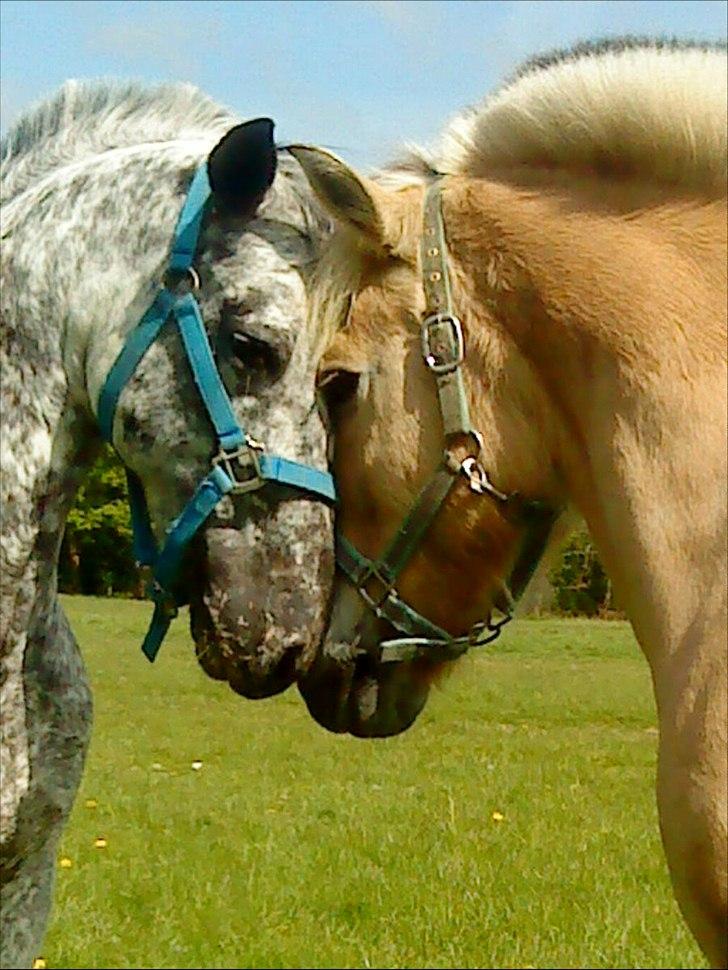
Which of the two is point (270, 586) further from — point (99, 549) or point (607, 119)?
point (99, 549)

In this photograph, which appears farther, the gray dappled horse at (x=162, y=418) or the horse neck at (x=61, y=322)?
the horse neck at (x=61, y=322)

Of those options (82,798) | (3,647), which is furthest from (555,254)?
(82,798)

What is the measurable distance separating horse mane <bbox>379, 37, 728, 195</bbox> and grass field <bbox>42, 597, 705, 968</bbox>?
115 centimetres

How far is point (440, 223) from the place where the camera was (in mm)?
2996

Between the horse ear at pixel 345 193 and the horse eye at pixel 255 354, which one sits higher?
the horse ear at pixel 345 193

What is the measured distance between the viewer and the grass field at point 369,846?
620cm

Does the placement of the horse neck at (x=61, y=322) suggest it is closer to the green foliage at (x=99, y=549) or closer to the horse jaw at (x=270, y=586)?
the horse jaw at (x=270, y=586)

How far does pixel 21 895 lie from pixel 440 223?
1.77 metres

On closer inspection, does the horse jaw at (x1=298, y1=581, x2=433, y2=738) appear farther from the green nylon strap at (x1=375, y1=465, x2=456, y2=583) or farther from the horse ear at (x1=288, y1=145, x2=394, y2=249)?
the horse ear at (x1=288, y1=145, x2=394, y2=249)

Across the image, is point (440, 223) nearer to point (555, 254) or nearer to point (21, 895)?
point (555, 254)

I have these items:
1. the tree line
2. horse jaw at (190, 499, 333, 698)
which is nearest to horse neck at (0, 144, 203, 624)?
horse jaw at (190, 499, 333, 698)

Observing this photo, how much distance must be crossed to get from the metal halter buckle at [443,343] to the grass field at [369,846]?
2.72 feet

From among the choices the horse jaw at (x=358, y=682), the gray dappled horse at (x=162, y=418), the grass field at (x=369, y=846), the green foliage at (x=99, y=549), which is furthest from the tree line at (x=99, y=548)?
the horse jaw at (x=358, y=682)

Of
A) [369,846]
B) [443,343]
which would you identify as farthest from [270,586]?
[369,846]
